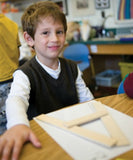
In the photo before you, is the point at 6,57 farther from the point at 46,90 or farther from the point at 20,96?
the point at 20,96

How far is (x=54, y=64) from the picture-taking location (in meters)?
1.12

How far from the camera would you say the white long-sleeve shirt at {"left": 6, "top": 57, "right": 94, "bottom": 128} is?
2.05 ft

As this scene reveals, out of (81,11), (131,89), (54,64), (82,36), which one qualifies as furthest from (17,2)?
(131,89)

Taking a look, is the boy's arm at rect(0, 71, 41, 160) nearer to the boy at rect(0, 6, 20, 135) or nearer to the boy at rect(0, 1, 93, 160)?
the boy at rect(0, 1, 93, 160)

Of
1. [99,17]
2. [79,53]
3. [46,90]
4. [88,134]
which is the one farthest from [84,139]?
[99,17]

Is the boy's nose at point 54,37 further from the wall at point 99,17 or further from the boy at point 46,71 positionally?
the wall at point 99,17

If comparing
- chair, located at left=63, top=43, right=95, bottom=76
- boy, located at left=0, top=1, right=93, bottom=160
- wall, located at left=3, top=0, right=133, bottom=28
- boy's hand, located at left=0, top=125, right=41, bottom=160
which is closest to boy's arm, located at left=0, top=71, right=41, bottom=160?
boy's hand, located at left=0, top=125, right=41, bottom=160

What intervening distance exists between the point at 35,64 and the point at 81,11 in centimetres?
285

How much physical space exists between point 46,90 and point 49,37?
268 millimetres

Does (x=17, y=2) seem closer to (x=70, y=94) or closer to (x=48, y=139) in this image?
(x=70, y=94)

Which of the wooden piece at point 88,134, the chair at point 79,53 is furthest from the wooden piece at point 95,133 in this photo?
the chair at point 79,53

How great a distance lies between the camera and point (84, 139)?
1.74ft

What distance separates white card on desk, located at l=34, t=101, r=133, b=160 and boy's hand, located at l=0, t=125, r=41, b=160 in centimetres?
6

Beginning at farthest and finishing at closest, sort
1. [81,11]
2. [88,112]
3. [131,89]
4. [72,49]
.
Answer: [81,11] → [72,49] → [131,89] → [88,112]
